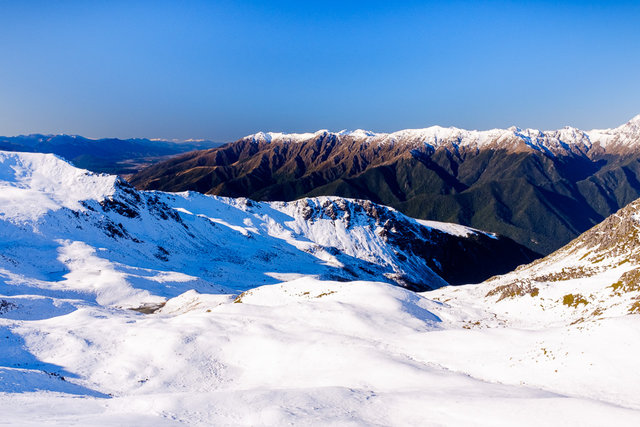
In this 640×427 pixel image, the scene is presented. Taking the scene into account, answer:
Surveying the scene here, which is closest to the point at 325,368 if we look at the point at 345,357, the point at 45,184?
the point at 345,357

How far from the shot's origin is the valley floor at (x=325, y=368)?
70.6 feet

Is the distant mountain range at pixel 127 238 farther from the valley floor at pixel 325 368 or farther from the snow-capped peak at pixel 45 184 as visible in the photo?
the valley floor at pixel 325 368

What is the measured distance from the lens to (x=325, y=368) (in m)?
33.0

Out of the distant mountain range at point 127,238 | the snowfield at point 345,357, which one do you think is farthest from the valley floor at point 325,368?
the distant mountain range at point 127,238

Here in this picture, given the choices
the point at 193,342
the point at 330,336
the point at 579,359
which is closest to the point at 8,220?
the point at 193,342

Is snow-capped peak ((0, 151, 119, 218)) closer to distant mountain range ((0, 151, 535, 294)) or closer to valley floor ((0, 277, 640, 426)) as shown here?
distant mountain range ((0, 151, 535, 294))

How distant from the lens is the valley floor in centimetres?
2153

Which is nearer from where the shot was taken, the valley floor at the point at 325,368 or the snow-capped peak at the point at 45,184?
the valley floor at the point at 325,368

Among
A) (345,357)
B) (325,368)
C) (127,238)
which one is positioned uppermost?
(345,357)

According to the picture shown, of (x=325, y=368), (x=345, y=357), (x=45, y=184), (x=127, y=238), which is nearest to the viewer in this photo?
(x=325, y=368)

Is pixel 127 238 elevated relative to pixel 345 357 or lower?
lower

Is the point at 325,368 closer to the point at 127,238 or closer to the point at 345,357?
the point at 345,357

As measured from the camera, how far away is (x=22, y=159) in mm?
169625

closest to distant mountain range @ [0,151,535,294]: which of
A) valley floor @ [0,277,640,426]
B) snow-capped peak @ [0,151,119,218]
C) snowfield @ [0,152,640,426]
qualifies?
snow-capped peak @ [0,151,119,218]
